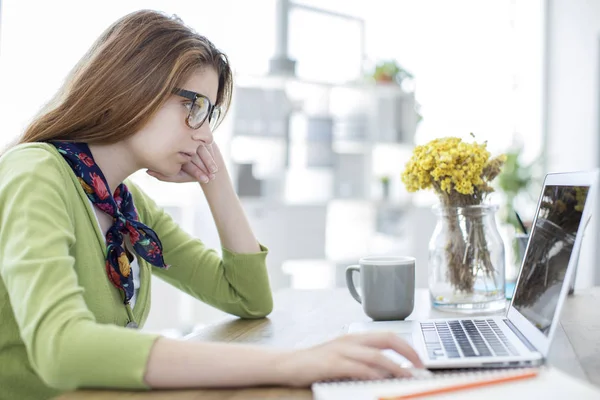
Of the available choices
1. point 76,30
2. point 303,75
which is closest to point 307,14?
point 303,75

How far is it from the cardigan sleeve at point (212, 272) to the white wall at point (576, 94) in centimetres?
423

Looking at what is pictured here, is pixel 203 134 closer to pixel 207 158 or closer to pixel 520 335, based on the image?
pixel 207 158

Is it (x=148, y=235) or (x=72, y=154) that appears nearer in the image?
(x=72, y=154)

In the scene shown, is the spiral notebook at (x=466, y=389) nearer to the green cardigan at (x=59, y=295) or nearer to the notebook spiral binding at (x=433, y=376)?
the notebook spiral binding at (x=433, y=376)

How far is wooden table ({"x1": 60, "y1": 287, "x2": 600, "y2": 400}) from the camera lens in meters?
0.76

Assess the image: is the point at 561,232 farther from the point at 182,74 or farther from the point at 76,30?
the point at 76,30

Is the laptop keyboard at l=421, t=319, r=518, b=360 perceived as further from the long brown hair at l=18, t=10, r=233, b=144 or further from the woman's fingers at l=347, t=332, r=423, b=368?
the long brown hair at l=18, t=10, r=233, b=144

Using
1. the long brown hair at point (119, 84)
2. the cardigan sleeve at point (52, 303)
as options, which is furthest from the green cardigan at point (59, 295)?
the long brown hair at point (119, 84)

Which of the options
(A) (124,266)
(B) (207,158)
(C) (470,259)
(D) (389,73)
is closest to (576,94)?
(D) (389,73)

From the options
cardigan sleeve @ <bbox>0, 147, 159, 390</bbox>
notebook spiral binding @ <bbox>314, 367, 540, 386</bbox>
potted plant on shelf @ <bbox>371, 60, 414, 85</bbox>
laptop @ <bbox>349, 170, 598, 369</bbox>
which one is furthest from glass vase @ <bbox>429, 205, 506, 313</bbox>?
potted plant on shelf @ <bbox>371, 60, 414, 85</bbox>

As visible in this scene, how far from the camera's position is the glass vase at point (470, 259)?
133 cm

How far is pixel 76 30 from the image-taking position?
359 centimetres

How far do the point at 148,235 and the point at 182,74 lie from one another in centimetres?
34

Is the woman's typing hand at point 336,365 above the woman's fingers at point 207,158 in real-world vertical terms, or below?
below
